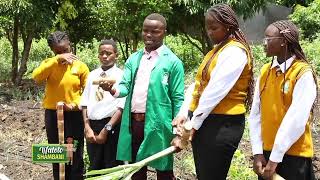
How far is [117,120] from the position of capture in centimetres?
400

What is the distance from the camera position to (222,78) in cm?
295

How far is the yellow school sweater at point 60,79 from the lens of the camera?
4.45 m

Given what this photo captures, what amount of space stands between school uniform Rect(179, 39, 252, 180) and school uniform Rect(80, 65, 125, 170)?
1077 mm

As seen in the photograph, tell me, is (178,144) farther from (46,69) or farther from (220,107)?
(46,69)

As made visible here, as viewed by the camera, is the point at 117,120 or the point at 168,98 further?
the point at 117,120

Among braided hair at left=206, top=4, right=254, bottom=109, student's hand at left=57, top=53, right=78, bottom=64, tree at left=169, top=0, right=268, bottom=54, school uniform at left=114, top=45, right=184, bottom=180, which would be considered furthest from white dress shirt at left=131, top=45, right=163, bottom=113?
tree at left=169, top=0, right=268, bottom=54

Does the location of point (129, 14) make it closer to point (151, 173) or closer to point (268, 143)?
point (151, 173)

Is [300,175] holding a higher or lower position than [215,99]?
lower

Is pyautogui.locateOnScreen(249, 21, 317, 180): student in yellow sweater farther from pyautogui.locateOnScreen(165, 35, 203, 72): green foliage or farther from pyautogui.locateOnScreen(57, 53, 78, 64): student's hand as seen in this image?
pyautogui.locateOnScreen(165, 35, 203, 72): green foliage

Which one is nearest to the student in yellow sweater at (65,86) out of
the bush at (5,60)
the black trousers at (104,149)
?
the black trousers at (104,149)

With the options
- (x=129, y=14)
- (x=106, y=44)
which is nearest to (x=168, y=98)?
(x=106, y=44)

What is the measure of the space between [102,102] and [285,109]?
1.71 meters

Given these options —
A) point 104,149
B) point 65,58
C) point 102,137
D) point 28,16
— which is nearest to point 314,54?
point 28,16

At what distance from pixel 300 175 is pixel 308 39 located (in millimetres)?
12519
